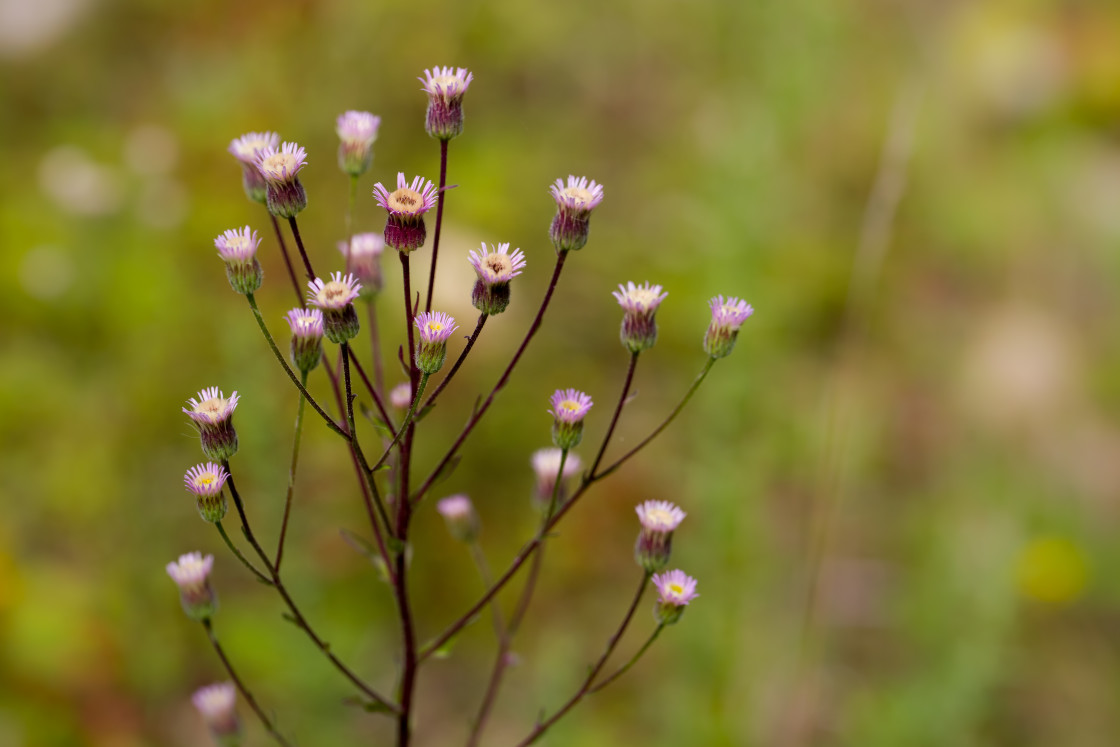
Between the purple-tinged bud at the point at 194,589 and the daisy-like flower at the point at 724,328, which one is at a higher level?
the daisy-like flower at the point at 724,328

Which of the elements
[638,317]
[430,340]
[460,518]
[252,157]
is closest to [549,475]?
[460,518]

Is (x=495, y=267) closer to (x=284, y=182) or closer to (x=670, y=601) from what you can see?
(x=284, y=182)

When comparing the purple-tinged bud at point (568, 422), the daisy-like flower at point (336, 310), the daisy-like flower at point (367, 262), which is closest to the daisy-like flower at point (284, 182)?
the daisy-like flower at point (336, 310)

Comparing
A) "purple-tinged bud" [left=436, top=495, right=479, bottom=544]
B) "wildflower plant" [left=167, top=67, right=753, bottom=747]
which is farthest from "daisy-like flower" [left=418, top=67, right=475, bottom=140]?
"purple-tinged bud" [left=436, top=495, right=479, bottom=544]

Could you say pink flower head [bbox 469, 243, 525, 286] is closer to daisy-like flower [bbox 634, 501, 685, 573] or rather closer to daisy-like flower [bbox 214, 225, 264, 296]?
daisy-like flower [bbox 214, 225, 264, 296]

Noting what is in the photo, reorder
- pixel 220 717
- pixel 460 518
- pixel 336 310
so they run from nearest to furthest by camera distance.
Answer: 1. pixel 336 310
2. pixel 220 717
3. pixel 460 518

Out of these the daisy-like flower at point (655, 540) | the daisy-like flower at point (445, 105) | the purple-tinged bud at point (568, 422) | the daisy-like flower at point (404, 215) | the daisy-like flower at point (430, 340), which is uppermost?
the daisy-like flower at point (445, 105)

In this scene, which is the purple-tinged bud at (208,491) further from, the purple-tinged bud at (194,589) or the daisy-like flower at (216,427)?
the purple-tinged bud at (194,589)
